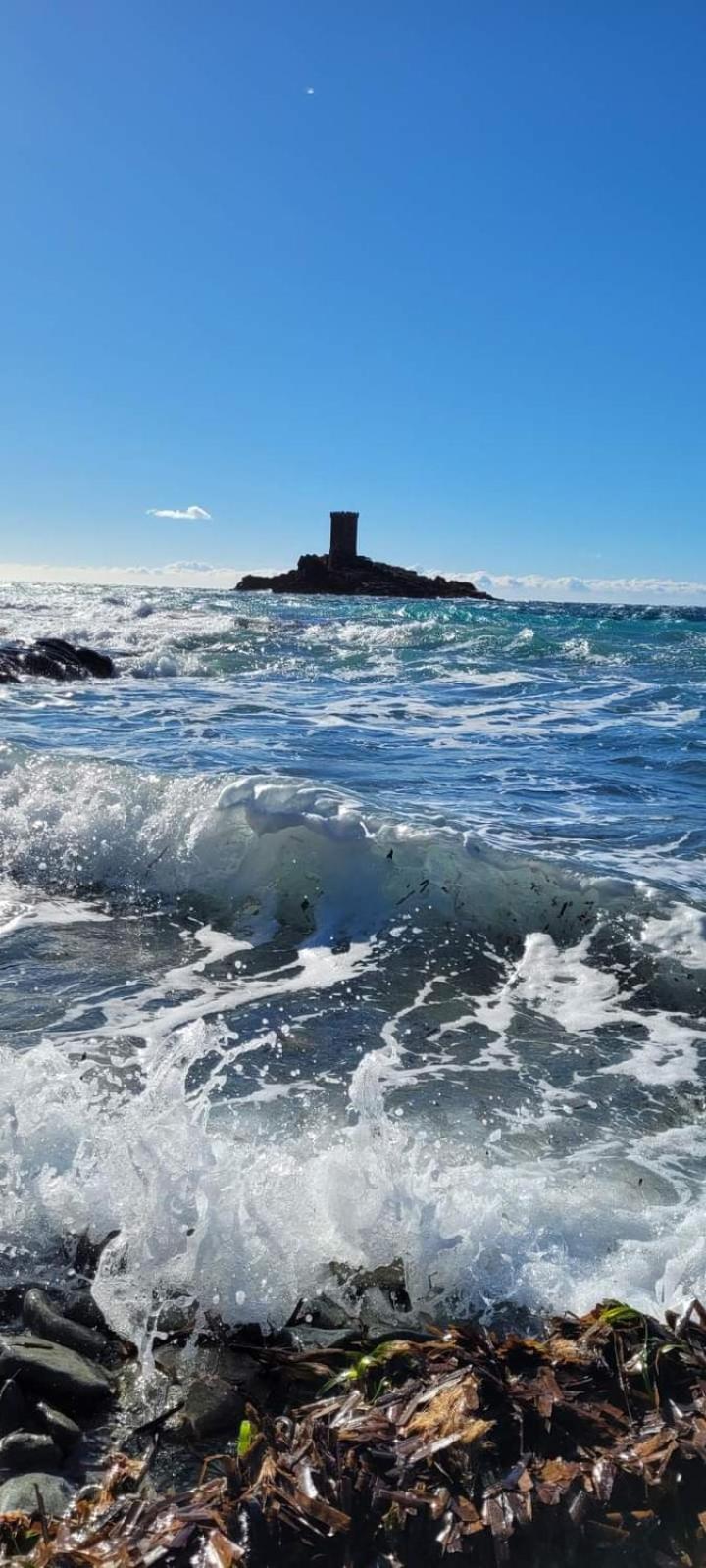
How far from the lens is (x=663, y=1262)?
233 cm

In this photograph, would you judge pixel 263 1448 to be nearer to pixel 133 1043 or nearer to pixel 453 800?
pixel 133 1043

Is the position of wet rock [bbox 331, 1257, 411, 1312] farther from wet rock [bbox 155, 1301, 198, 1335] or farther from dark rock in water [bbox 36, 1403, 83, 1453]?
dark rock in water [bbox 36, 1403, 83, 1453]

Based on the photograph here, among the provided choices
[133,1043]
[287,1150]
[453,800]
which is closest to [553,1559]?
[287,1150]

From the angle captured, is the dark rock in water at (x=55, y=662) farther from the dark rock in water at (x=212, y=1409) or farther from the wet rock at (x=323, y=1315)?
the dark rock in water at (x=212, y=1409)

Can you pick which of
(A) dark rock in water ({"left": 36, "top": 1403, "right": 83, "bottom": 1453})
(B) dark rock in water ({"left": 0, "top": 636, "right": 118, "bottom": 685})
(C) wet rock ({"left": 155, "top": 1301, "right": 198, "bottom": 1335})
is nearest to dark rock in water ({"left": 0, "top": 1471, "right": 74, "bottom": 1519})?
(A) dark rock in water ({"left": 36, "top": 1403, "right": 83, "bottom": 1453})

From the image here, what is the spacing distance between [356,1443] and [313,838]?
4371 millimetres

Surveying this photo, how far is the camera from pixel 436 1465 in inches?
65.9

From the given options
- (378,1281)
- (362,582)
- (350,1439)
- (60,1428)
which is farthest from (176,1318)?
(362,582)

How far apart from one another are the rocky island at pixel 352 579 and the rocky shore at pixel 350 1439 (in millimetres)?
71800

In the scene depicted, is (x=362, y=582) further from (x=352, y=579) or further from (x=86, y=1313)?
(x=86, y=1313)

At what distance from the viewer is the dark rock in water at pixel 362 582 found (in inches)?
2936

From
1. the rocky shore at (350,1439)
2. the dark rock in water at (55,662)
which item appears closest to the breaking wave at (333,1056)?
the rocky shore at (350,1439)

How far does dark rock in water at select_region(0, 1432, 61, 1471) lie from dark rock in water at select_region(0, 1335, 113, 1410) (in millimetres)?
111

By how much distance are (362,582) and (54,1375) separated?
74.9 m
